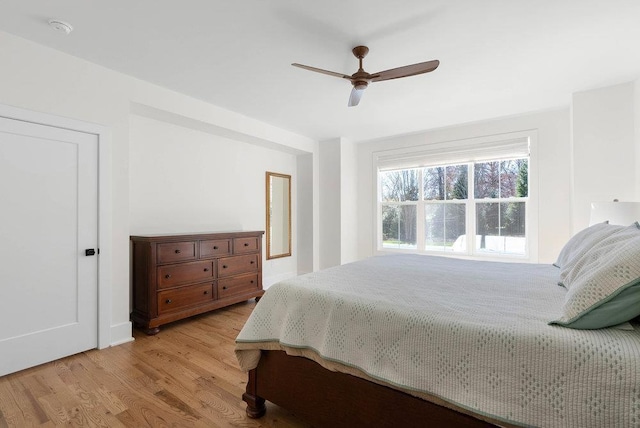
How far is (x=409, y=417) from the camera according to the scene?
4.07ft

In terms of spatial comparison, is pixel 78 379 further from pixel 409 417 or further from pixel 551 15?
pixel 551 15

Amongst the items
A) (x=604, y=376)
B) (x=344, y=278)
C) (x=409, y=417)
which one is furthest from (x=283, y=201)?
(x=604, y=376)

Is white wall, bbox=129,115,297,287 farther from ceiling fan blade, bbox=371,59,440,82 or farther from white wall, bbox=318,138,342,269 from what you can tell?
ceiling fan blade, bbox=371,59,440,82

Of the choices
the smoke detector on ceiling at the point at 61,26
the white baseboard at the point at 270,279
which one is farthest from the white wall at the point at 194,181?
the smoke detector on ceiling at the point at 61,26

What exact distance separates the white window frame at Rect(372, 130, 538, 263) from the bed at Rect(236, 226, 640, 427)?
244 cm

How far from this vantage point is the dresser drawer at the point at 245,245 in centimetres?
385

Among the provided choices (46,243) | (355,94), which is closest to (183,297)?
(46,243)

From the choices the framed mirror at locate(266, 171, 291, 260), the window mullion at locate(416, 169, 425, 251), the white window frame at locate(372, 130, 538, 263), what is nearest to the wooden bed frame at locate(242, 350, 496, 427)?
the framed mirror at locate(266, 171, 291, 260)

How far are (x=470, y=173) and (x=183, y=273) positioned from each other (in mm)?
4211

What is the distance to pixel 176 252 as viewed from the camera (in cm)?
322

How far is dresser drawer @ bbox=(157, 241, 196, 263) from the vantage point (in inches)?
122

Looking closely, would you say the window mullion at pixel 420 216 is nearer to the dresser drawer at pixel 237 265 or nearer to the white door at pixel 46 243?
the dresser drawer at pixel 237 265

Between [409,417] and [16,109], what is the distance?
3.30 m

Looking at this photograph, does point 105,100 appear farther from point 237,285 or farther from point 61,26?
A: point 237,285
